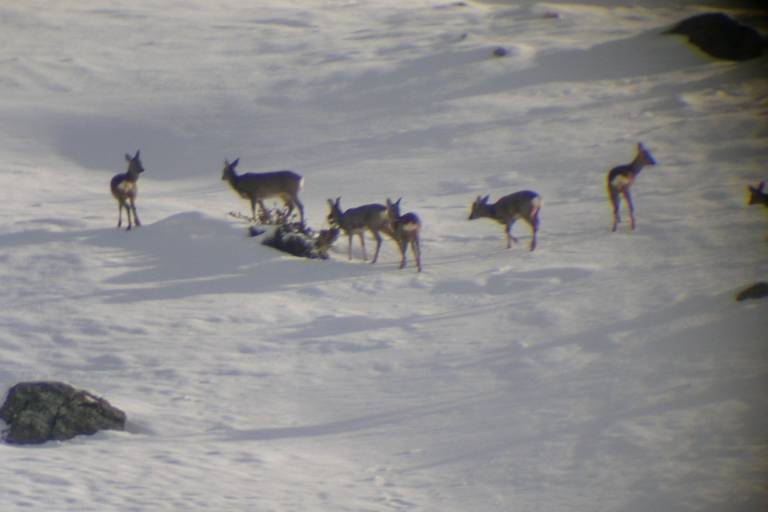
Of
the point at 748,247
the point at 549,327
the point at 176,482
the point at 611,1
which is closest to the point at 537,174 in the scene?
the point at 748,247

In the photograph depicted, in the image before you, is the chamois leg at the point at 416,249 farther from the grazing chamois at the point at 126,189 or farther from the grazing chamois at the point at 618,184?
the grazing chamois at the point at 126,189

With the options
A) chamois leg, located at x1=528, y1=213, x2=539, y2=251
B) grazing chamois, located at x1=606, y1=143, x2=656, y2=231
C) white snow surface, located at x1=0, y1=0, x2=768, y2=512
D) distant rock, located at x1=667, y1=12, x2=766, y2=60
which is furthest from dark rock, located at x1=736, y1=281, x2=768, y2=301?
distant rock, located at x1=667, y1=12, x2=766, y2=60

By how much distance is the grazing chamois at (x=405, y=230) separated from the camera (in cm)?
1873

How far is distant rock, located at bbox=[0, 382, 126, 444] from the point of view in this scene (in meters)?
12.6

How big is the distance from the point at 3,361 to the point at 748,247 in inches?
451

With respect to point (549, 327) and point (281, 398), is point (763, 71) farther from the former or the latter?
point (281, 398)

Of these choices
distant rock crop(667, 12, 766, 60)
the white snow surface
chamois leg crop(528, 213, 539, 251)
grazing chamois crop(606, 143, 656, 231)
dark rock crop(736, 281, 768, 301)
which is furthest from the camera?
distant rock crop(667, 12, 766, 60)

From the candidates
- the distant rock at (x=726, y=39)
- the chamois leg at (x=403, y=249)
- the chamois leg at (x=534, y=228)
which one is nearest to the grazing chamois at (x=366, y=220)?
the chamois leg at (x=403, y=249)

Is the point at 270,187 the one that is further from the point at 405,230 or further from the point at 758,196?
the point at 758,196

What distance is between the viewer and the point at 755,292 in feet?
52.0

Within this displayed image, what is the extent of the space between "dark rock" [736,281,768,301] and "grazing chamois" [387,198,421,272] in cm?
516

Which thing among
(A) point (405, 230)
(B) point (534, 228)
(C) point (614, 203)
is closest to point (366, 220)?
(A) point (405, 230)

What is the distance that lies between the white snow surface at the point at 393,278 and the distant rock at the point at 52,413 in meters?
0.24

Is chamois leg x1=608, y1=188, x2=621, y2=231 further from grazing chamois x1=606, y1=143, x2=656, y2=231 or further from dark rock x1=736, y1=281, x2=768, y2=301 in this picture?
dark rock x1=736, y1=281, x2=768, y2=301
